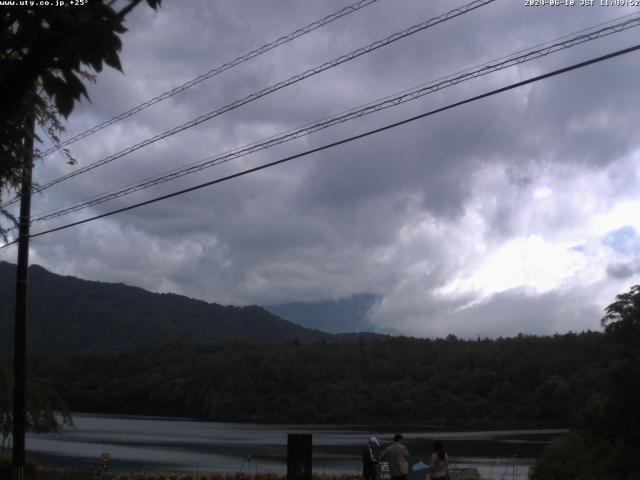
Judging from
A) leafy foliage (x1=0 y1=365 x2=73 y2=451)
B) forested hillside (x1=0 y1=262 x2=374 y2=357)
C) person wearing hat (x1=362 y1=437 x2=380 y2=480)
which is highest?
forested hillside (x1=0 y1=262 x2=374 y2=357)

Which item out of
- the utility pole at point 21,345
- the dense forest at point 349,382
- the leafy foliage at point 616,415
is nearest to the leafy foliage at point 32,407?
the utility pole at point 21,345

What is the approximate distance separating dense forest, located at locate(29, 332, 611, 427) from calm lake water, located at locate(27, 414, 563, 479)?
12378 millimetres

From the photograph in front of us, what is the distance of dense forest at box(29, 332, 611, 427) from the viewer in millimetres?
95250

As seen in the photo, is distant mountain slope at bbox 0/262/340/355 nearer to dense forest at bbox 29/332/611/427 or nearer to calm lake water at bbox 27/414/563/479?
dense forest at bbox 29/332/611/427

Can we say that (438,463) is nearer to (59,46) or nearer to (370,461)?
(370,461)

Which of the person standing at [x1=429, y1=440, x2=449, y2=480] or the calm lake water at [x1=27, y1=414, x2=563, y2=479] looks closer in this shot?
the person standing at [x1=429, y1=440, x2=449, y2=480]

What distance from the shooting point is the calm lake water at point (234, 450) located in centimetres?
4169

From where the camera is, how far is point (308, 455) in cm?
1691

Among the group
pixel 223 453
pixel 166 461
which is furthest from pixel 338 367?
pixel 166 461

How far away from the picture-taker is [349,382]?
109688 millimetres

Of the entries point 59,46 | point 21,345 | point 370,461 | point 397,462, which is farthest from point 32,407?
point 59,46

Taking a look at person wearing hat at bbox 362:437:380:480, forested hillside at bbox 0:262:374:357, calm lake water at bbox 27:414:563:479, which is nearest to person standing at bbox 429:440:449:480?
person wearing hat at bbox 362:437:380:480

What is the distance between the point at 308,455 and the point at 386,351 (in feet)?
352

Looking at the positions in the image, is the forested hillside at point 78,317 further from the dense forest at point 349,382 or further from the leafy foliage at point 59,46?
the leafy foliage at point 59,46
